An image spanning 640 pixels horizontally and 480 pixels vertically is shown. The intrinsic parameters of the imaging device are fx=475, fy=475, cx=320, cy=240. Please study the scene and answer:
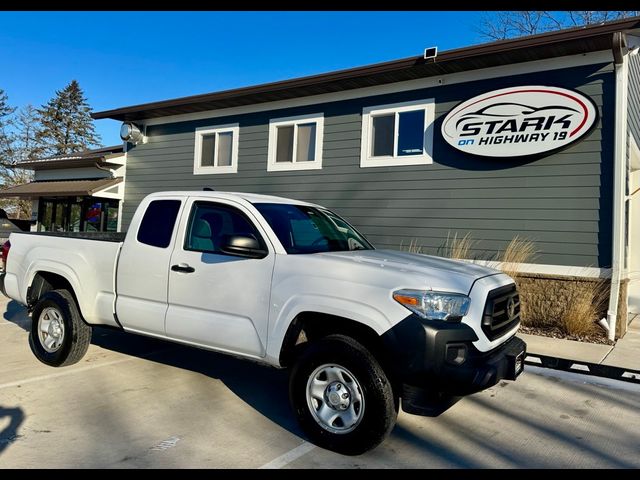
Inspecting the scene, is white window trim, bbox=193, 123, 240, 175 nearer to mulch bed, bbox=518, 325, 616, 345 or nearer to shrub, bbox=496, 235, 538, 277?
shrub, bbox=496, 235, 538, 277

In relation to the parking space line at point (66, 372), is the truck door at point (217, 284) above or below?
above

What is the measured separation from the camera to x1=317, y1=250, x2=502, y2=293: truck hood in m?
3.27

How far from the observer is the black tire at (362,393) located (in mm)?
3119

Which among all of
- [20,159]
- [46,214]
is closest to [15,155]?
[20,159]

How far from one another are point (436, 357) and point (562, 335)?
550cm

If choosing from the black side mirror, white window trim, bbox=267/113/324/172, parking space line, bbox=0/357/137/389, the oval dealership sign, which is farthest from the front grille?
white window trim, bbox=267/113/324/172

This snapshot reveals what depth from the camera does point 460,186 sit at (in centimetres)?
921

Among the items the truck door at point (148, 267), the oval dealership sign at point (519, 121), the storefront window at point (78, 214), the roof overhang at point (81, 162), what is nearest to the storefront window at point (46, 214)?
the storefront window at point (78, 214)

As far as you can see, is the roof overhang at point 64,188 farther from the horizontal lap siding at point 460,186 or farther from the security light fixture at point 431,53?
the security light fixture at point 431,53

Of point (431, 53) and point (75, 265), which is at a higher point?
point (431, 53)

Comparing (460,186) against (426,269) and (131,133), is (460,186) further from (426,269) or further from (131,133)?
(131,133)

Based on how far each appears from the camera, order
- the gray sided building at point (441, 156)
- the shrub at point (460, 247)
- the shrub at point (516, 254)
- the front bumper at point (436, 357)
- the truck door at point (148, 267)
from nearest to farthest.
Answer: the front bumper at point (436, 357) → the truck door at point (148, 267) → the gray sided building at point (441, 156) → the shrub at point (516, 254) → the shrub at point (460, 247)

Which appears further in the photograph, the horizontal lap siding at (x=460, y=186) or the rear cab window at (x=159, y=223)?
the horizontal lap siding at (x=460, y=186)
